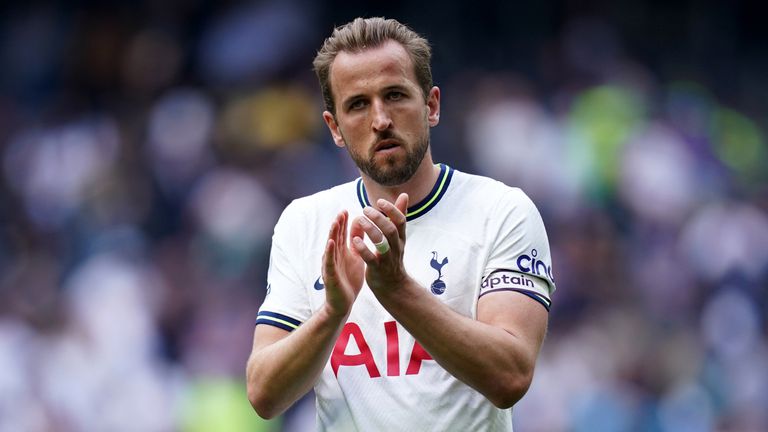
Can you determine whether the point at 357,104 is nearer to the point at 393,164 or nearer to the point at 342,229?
the point at 393,164

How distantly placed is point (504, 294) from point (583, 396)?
6573 mm

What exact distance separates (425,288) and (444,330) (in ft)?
0.99

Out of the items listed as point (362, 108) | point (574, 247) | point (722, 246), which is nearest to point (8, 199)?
point (574, 247)

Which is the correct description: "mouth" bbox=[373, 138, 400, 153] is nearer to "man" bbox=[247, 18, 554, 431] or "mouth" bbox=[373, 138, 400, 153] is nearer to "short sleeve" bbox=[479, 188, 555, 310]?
"man" bbox=[247, 18, 554, 431]

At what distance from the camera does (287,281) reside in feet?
14.1

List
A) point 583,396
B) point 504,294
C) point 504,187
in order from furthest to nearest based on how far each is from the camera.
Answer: point 583,396, point 504,187, point 504,294

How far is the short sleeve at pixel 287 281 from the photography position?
4.22m

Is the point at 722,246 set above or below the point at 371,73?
above

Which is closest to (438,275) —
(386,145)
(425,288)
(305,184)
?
(425,288)

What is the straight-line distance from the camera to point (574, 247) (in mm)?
11344

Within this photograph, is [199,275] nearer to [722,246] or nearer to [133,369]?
[133,369]

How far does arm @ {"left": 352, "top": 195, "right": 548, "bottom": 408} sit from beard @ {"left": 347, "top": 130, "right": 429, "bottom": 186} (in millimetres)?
438

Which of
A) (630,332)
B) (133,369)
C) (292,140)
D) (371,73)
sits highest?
(292,140)

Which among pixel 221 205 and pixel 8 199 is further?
pixel 8 199
